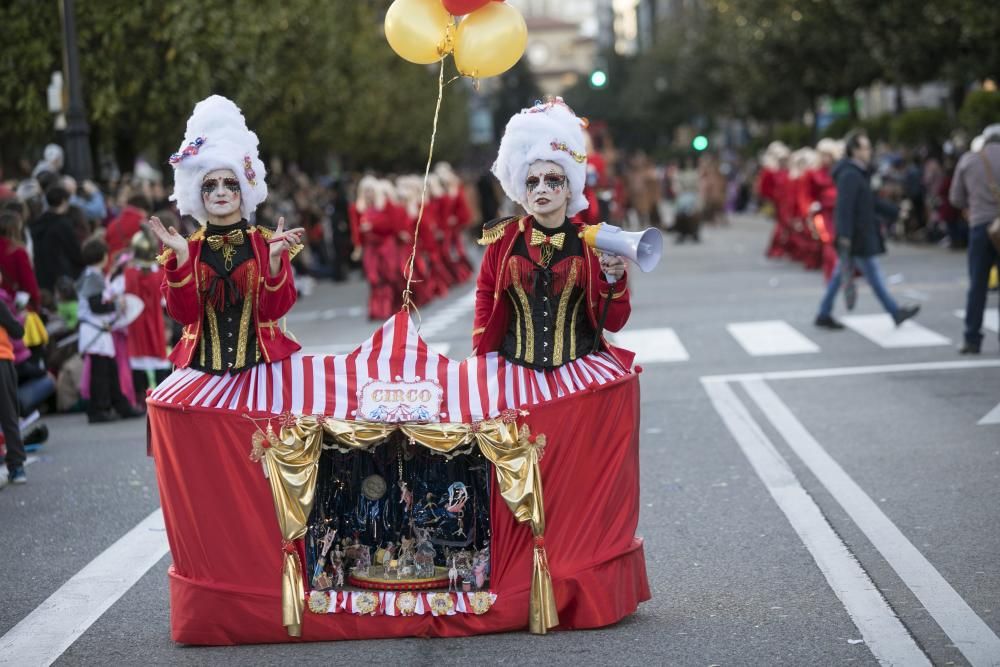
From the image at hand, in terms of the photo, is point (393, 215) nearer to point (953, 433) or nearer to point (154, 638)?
point (953, 433)

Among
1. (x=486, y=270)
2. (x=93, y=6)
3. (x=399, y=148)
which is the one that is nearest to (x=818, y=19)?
(x=399, y=148)

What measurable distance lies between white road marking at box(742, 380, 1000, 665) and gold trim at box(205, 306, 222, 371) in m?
2.75

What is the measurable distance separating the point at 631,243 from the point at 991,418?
223 inches

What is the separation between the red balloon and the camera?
24.6ft

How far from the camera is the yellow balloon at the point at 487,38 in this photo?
7508mm

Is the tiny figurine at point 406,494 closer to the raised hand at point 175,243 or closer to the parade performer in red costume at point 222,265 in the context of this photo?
the parade performer in red costume at point 222,265

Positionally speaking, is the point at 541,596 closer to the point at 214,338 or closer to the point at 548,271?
the point at 548,271

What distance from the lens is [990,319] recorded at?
56.5 ft

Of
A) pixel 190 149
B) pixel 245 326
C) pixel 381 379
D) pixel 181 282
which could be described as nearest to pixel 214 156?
pixel 190 149

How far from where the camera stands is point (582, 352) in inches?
259

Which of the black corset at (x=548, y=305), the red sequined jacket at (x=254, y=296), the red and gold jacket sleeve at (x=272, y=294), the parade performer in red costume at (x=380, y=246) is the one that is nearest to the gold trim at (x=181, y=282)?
the red sequined jacket at (x=254, y=296)

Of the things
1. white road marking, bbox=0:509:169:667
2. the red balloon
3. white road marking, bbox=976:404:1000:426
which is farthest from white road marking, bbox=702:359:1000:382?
the red balloon

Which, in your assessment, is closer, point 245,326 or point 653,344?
point 245,326

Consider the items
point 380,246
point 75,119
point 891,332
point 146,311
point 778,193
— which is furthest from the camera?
point 778,193
